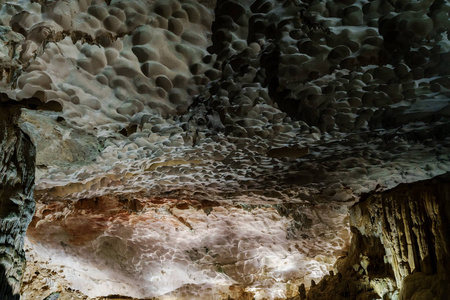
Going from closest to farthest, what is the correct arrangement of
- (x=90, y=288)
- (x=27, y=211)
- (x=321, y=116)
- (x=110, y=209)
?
(x=27, y=211)
(x=321, y=116)
(x=110, y=209)
(x=90, y=288)

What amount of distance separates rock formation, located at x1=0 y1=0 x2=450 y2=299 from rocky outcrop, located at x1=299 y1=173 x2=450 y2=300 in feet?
0.13

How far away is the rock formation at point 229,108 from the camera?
1.80m

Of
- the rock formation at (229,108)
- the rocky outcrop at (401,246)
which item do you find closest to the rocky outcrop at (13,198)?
the rock formation at (229,108)

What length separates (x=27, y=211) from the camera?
2.25 m

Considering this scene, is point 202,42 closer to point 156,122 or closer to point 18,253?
point 156,122

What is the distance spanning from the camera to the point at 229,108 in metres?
2.45

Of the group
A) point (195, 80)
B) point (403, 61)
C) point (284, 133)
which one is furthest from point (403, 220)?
point (195, 80)

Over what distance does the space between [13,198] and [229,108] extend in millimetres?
1510

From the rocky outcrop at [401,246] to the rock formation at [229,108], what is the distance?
0.13ft

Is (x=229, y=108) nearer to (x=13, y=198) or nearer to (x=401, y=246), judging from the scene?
(x=13, y=198)

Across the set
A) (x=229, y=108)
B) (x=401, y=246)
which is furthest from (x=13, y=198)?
(x=401, y=246)

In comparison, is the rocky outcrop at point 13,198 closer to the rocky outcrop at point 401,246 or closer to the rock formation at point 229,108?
the rock formation at point 229,108

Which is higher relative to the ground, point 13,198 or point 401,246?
point 401,246

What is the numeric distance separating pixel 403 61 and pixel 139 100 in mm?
1666
